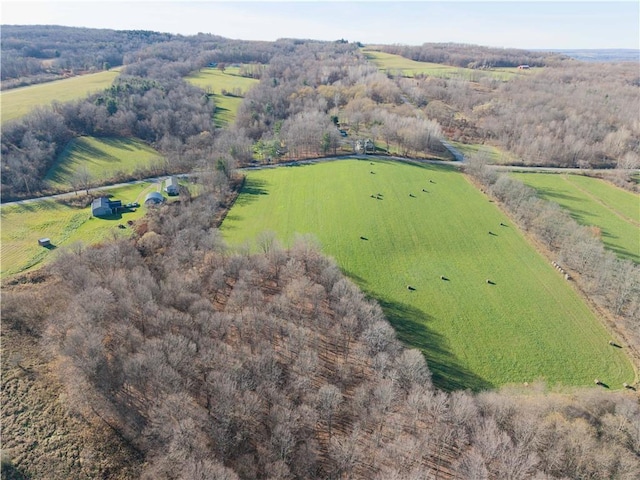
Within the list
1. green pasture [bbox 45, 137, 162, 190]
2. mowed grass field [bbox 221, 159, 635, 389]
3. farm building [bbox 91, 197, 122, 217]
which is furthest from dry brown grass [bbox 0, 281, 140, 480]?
green pasture [bbox 45, 137, 162, 190]

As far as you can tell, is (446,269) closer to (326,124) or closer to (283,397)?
(283,397)

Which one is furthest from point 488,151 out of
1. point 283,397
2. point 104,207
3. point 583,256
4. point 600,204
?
point 104,207

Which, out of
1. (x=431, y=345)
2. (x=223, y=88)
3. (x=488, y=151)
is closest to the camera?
(x=431, y=345)

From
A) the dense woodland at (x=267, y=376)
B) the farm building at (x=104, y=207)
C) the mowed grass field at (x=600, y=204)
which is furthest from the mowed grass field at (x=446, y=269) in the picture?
the farm building at (x=104, y=207)

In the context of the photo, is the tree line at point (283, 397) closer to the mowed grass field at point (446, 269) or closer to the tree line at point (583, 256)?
the mowed grass field at point (446, 269)

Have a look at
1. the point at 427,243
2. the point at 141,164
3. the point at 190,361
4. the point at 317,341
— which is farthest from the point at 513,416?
the point at 141,164
